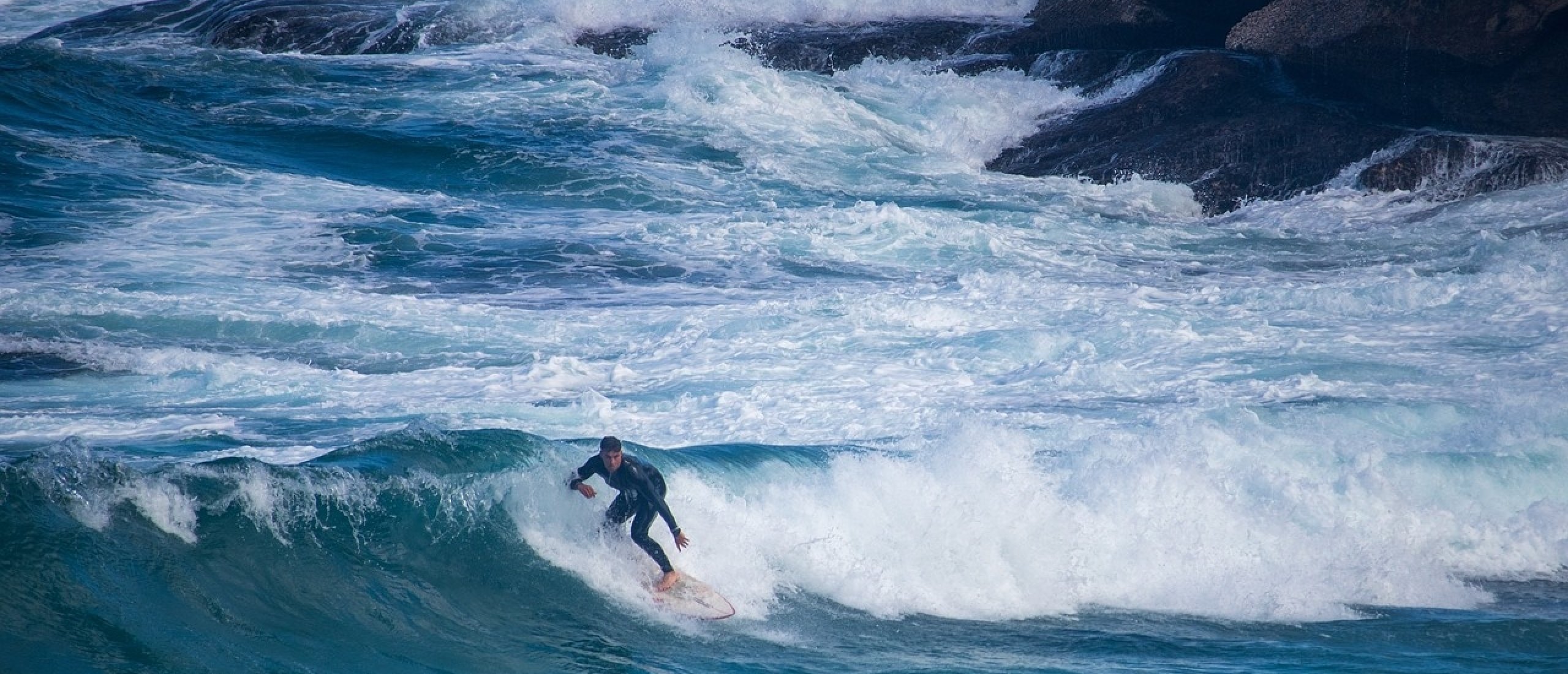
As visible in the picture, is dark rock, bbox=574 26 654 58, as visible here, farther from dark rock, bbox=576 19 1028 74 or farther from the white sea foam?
the white sea foam

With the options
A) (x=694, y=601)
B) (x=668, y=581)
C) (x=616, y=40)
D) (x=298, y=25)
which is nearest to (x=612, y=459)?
(x=668, y=581)

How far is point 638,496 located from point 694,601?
2.38ft

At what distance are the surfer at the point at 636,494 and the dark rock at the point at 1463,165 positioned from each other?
45.0ft

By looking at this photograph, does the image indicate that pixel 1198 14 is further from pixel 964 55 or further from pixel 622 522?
pixel 622 522

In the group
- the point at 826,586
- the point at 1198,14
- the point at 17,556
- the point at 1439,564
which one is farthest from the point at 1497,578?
the point at 1198,14

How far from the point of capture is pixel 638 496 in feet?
26.1

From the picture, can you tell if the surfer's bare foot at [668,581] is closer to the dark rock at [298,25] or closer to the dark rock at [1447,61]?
the dark rock at [1447,61]

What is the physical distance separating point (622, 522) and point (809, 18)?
19313mm

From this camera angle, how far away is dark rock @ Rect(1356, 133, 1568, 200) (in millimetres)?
17344

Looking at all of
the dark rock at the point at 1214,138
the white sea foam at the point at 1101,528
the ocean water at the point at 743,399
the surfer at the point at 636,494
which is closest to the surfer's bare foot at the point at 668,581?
the surfer at the point at 636,494

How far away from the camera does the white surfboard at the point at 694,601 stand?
774 centimetres

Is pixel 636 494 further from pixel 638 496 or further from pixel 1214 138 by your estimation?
pixel 1214 138

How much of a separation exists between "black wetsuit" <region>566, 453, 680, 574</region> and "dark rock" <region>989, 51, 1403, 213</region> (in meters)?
12.6

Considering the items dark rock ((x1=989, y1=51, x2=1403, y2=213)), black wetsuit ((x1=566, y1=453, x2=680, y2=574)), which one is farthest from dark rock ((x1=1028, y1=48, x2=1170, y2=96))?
black wetsuit ((x1=566, y1=453, x2=680, y2=574))
